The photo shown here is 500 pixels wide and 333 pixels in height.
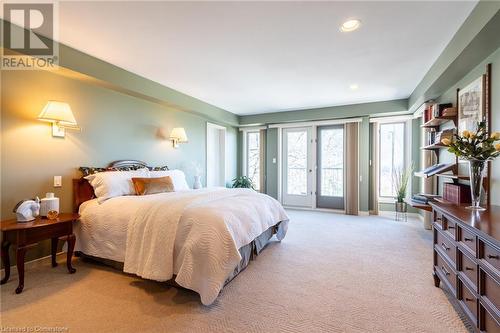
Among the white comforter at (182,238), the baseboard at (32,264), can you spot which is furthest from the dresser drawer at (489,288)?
the baseboard at (32,264)

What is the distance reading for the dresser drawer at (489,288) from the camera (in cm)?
129

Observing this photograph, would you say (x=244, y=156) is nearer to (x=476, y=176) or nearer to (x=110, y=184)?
(x=110, y=184)

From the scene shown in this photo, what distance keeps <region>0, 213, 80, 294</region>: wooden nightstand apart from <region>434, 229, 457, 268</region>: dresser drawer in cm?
359

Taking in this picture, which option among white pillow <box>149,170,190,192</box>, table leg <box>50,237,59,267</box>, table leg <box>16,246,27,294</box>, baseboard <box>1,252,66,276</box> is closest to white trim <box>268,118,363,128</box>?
white pillow <box>149,170,190,192</box>

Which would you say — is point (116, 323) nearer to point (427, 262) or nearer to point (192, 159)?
point (427, 262)

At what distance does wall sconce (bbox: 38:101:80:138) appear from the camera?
8.75 ft

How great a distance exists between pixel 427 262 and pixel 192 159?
434 cm

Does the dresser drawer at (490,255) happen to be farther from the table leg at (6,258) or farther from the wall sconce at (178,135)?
the wall sconce at (178,135)

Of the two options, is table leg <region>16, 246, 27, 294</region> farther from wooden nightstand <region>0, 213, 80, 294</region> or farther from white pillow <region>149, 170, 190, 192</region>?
white pillow <region>149, 170, 190, 192</region>

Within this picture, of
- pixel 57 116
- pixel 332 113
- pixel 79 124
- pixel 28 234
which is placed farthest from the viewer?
pixel 332 113

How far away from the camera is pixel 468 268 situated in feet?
5.33

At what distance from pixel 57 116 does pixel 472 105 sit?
476cm

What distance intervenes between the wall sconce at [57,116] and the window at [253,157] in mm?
4576

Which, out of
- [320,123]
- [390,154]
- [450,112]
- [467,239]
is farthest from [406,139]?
[467,239]
